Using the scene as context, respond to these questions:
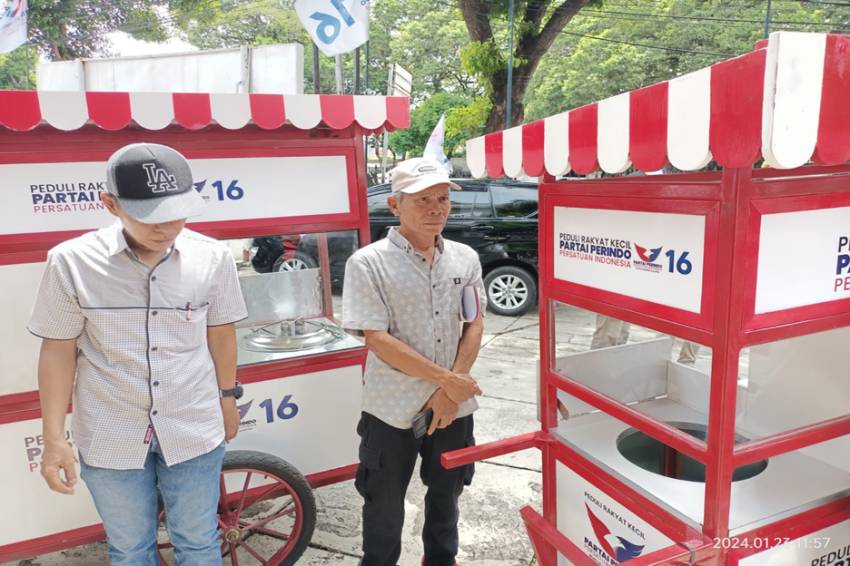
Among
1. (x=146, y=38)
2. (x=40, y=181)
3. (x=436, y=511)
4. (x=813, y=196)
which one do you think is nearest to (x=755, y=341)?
(x=813, y=196)

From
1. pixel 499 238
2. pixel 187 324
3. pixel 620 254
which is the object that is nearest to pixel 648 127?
pixel 620 254

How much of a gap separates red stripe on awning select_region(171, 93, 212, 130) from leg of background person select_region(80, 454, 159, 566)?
1158 mm

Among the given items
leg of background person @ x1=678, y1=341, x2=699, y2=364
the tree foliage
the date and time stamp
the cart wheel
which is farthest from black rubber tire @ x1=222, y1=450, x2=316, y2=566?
the tree foliage

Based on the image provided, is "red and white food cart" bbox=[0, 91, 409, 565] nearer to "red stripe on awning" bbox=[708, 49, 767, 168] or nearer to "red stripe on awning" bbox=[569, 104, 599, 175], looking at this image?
"red stripe on awning" bbox=[569, 104, 599, 175]

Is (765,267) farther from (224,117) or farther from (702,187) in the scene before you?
(224,117)

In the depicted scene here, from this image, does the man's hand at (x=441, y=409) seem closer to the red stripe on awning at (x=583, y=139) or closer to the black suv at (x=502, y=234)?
the red stripe on awning at (x=583, y=139)

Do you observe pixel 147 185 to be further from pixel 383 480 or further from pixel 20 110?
pixel 383 480

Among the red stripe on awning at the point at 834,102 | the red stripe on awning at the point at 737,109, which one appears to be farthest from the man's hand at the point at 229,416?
the red stripe on awning at the point at 834,102

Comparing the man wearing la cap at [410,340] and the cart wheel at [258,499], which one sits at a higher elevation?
the man wearing la cap at [410,340]

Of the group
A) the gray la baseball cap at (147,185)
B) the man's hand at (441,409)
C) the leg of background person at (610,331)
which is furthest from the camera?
the leg of background person at (610,331)

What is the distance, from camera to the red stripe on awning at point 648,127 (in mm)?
1233

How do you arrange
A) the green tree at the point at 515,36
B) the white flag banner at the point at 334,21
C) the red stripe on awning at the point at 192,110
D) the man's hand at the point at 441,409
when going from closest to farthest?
1. the man's hand at the point at 441,409
2. the red stripe on awning at the point at 192,110
3. the white flag banner at the point at 334,21
4. the green tree at the point at 515,36

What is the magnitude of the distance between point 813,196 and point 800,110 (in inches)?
16.1

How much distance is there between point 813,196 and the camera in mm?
1333
